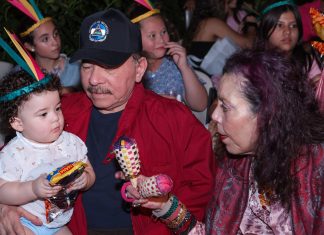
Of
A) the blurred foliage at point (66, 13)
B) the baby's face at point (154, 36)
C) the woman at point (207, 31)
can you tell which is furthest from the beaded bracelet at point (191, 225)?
the blurred foliage at point (66, 13)

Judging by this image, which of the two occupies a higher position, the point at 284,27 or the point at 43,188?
the point at 284,27

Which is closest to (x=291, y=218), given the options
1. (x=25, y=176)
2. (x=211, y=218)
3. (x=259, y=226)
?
(x=259, y=226)

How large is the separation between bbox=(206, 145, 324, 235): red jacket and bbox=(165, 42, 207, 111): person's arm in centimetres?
113

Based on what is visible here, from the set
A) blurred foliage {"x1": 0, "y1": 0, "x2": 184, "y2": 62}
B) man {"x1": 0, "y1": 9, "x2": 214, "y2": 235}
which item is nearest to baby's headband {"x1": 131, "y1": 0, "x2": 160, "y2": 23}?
man {"x1": 0, "y1": 9, "x2": 214, "y2": 235}

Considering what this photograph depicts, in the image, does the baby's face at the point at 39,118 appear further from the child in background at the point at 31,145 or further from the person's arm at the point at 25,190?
the person's arm at the point at 25,190

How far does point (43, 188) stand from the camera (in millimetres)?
2297

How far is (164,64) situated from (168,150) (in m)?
1.48

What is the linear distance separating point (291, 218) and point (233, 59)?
2.52 ft

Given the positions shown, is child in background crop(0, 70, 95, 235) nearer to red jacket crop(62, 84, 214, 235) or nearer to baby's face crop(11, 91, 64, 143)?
baby's face crop(11, 91, 64, 143)

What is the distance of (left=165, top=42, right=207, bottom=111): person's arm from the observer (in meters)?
3.74

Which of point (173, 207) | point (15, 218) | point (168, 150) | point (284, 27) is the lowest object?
point (15, 218)

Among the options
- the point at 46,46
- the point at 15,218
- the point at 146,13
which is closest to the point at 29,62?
the point at 15,218

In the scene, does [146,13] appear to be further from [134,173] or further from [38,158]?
[134,173]

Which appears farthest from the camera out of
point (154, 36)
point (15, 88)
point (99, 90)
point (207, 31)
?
point (207, 31)
